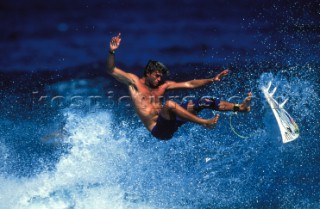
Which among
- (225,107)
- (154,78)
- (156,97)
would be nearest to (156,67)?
(154,78)

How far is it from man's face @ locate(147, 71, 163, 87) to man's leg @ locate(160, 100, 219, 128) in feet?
2.53

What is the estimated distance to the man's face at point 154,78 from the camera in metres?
6.15

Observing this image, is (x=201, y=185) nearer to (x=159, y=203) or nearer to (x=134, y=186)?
(x=159, y=203)

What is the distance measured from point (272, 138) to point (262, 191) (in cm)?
528

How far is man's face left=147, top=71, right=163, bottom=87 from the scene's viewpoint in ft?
20.2

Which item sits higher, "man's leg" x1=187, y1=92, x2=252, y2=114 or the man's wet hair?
the man's wet hair

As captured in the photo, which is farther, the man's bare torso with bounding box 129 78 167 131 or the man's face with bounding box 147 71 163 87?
the man's bare torso with bounding box 129 78 167 131

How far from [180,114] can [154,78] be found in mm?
1128

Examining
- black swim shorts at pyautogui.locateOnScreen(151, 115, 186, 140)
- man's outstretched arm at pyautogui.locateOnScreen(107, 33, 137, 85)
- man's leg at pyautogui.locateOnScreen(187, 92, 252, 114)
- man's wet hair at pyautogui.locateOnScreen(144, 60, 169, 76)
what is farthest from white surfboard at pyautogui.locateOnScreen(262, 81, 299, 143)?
man's outstretched arm at pyautogui.locateOnScreen(107, 33, 137, 85)

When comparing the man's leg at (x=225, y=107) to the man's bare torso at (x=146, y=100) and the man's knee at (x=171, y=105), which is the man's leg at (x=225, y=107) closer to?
the man's knee at (x=171, y=105)

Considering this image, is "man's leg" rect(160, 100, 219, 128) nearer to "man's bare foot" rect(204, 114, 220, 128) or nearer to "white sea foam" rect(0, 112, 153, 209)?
"man's bare foot" rect(204, 114, 220, 128)

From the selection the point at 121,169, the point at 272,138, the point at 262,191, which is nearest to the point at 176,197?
the point at 121,169

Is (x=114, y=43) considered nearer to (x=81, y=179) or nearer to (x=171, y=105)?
(x=171, y=105)

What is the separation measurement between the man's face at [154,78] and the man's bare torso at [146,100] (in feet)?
0.37
